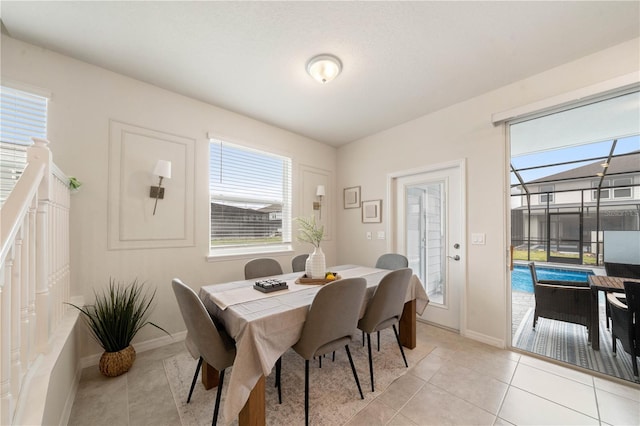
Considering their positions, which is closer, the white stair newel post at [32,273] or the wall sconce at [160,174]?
the white stair newel post at [32,273]

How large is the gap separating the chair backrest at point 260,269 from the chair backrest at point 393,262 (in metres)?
1.29

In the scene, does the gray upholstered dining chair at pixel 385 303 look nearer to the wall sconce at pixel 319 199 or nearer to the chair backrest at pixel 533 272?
the chair backrest at pixel 533 272

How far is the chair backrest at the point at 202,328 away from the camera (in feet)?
4.34

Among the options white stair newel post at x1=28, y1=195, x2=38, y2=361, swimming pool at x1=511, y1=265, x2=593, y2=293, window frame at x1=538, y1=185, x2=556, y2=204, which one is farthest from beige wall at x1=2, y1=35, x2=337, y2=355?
window frame at x1=538, y1=185, x2=556, y2=204

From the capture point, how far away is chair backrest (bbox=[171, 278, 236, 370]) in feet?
4.34

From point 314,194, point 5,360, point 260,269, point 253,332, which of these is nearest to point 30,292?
point 5,360

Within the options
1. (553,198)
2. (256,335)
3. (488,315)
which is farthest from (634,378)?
(256,335)

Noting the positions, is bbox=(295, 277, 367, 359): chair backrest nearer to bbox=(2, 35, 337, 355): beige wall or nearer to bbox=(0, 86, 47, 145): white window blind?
bbox=(2, 35, 337, 355): beige wall

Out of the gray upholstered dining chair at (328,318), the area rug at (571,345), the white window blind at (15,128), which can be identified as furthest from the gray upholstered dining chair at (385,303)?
the white window blind at (15,128)

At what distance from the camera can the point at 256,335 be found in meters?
1.32

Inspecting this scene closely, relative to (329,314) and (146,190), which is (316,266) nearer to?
(329,314)

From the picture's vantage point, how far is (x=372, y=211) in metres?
3.80

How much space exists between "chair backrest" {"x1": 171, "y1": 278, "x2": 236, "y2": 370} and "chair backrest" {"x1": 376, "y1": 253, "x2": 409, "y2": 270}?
2014 mm

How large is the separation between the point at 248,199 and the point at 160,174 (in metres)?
1.12
